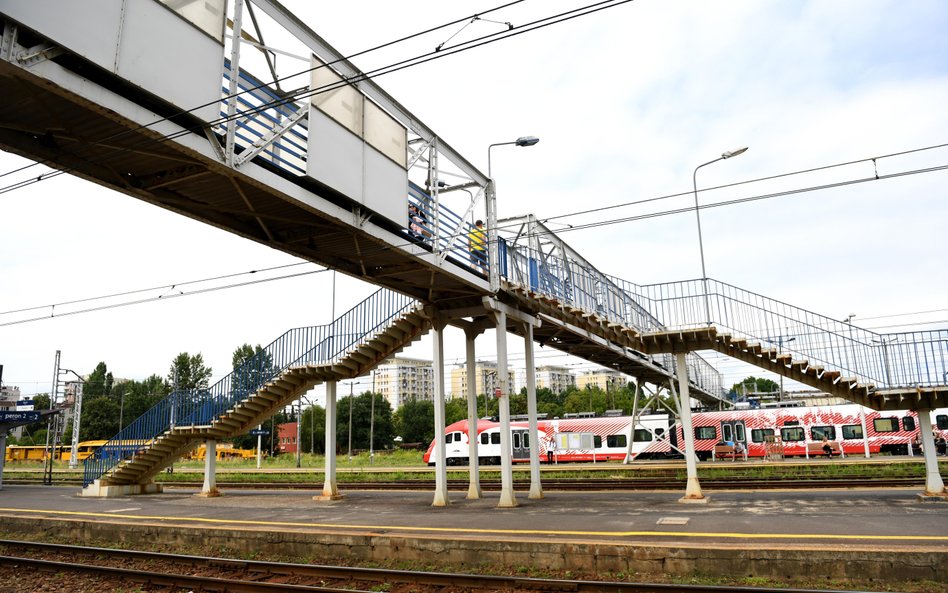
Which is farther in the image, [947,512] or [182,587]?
[947,512]

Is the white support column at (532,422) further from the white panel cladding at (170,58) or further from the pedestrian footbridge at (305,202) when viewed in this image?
the white panel cladding at (170,58)

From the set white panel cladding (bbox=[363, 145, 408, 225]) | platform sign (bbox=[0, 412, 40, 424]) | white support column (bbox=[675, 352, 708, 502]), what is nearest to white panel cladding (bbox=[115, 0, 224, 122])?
white panel cladding (bbox=[363, 145, 408, 225])

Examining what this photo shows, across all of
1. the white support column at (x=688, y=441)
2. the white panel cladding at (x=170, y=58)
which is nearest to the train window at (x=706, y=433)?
the white support column at (x=688, y=441)

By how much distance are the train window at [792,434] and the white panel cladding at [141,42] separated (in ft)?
118

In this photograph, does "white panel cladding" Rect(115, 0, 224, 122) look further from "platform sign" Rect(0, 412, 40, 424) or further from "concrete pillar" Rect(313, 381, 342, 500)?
"platform sign" Rect(0, 412, 40, 424)

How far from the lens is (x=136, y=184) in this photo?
35.6ft

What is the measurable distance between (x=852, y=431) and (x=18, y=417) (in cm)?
4177

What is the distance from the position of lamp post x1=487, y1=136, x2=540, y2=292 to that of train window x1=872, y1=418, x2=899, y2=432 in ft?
92.8

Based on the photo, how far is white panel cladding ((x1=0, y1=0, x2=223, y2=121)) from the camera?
773 centimetres

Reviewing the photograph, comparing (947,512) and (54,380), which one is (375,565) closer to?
(947,512)

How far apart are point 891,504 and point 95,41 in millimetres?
18511

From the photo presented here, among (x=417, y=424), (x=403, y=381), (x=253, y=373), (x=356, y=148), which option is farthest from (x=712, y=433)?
(x=403, y=381)

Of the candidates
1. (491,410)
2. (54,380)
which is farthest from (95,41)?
(491,410)

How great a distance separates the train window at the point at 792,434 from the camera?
3562 centimetres
